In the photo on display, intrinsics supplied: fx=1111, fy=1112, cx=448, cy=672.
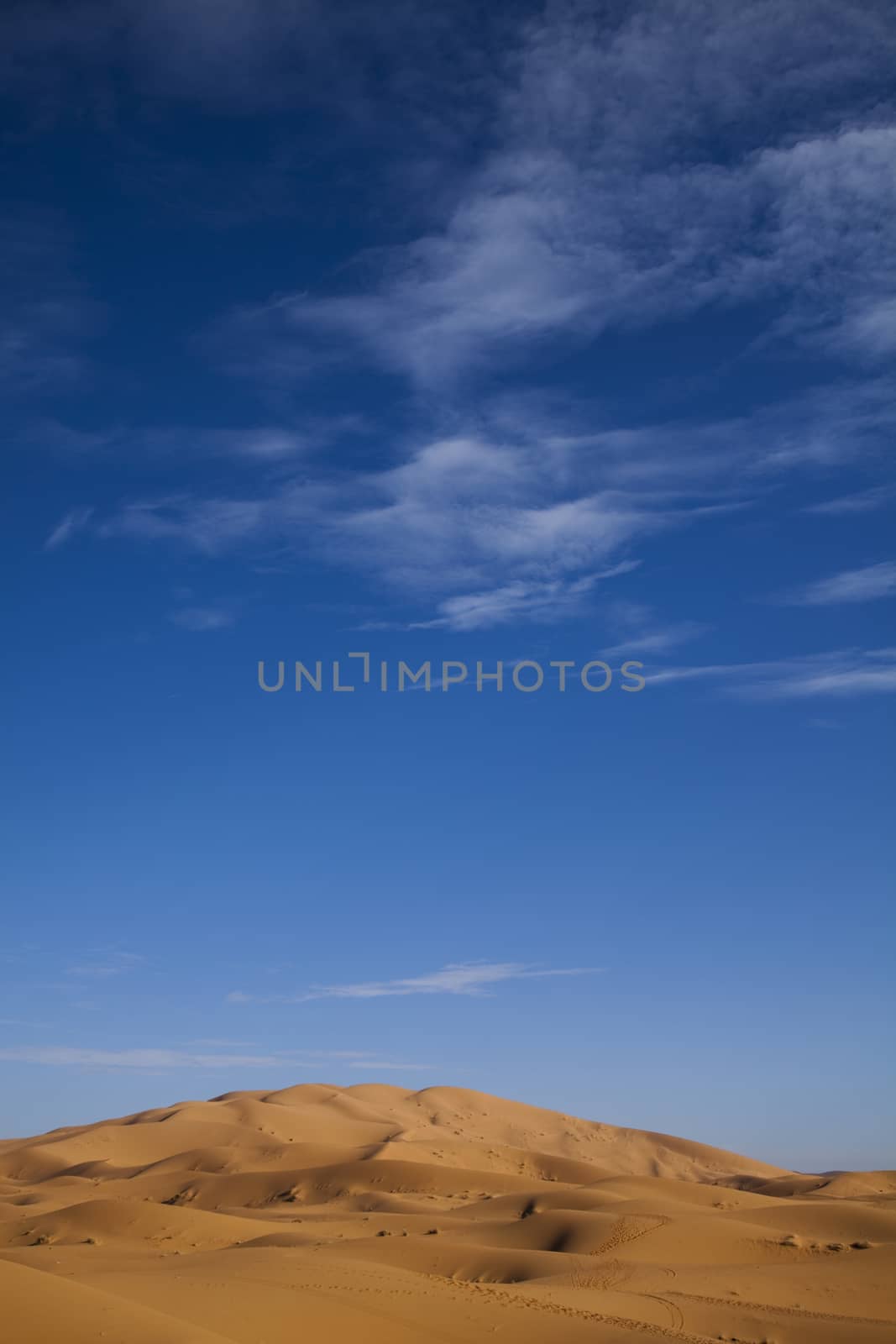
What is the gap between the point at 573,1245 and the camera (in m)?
32.0

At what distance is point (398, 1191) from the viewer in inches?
1996

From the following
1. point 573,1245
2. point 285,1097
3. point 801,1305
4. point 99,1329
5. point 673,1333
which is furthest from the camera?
point 285,1097

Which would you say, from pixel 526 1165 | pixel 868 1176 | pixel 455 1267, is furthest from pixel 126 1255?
pixel 868 1176

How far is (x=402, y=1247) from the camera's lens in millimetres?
29953

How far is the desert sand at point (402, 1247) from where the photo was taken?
1898 centimetres

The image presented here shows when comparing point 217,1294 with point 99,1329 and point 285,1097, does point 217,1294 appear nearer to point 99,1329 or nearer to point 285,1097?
point 99,1329

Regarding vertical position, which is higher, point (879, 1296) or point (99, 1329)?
point (99, 1329)

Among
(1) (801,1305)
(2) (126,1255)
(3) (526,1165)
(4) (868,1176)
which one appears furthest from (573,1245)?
(4) (868,1176)

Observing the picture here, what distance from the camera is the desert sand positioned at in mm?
18984

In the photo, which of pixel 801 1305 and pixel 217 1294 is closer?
pixel 217 1294

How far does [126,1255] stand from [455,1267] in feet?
28.7

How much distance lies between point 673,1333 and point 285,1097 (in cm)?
7557

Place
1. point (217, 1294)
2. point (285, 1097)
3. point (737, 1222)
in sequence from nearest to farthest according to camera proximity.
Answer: point (217, 1294) → point (737, 1222) → point (285, 1097)

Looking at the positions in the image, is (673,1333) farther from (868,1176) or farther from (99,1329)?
(868,1176)
